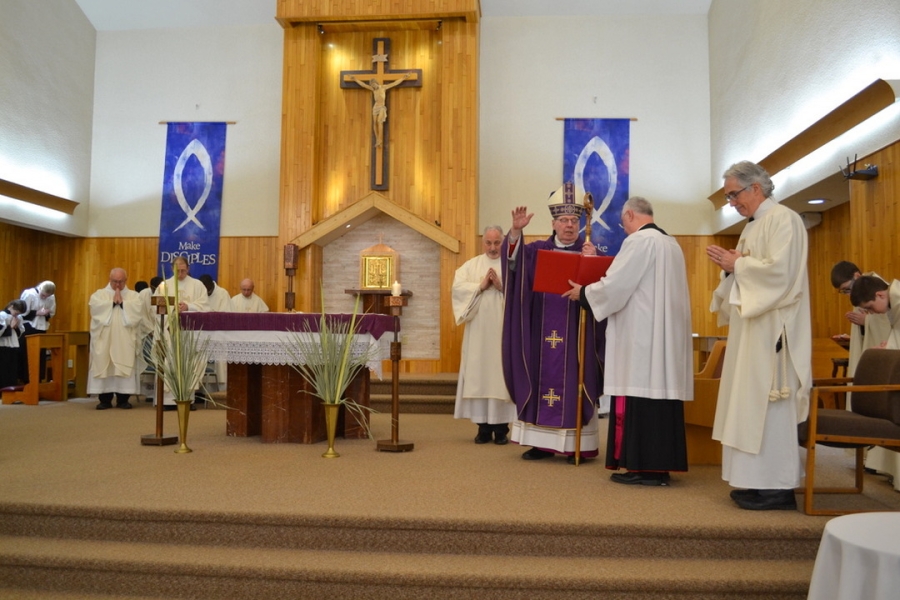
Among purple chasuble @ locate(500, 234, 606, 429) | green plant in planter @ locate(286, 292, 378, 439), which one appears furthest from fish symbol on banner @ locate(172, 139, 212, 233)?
purple chasuble @ locate(500, 234, 606, 429)

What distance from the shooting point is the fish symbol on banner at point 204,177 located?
1196 centimetres

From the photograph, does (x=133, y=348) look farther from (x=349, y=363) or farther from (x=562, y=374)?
(x=562, y=374)

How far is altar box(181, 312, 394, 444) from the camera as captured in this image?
236 inches

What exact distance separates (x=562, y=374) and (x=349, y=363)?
1530 mm

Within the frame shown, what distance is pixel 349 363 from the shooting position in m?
5.65

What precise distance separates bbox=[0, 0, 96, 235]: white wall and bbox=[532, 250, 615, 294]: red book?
8.34 metres

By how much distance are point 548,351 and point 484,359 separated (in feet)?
3.69

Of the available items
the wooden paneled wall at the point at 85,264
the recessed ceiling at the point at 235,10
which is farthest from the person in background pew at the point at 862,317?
the wooden paneled wall at the point at 85,264

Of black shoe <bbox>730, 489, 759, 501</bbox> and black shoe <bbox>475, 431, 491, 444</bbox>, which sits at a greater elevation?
black shoe <bbox>730, 489, 759, 501</bbox>

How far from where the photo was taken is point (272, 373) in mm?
6258

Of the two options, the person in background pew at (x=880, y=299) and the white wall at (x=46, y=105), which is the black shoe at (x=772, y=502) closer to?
the person in background pew at (x=880, y=299)

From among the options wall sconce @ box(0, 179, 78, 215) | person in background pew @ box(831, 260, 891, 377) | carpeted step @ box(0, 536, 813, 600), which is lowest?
carpeted step @ box(0, 536, 813, 600)

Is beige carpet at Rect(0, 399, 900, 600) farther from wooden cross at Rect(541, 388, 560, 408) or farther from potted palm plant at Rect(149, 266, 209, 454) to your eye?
potted palm plant at Rect(149, 266, 209, 454)

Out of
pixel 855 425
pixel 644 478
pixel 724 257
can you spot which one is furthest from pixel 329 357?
pixel 855 425
